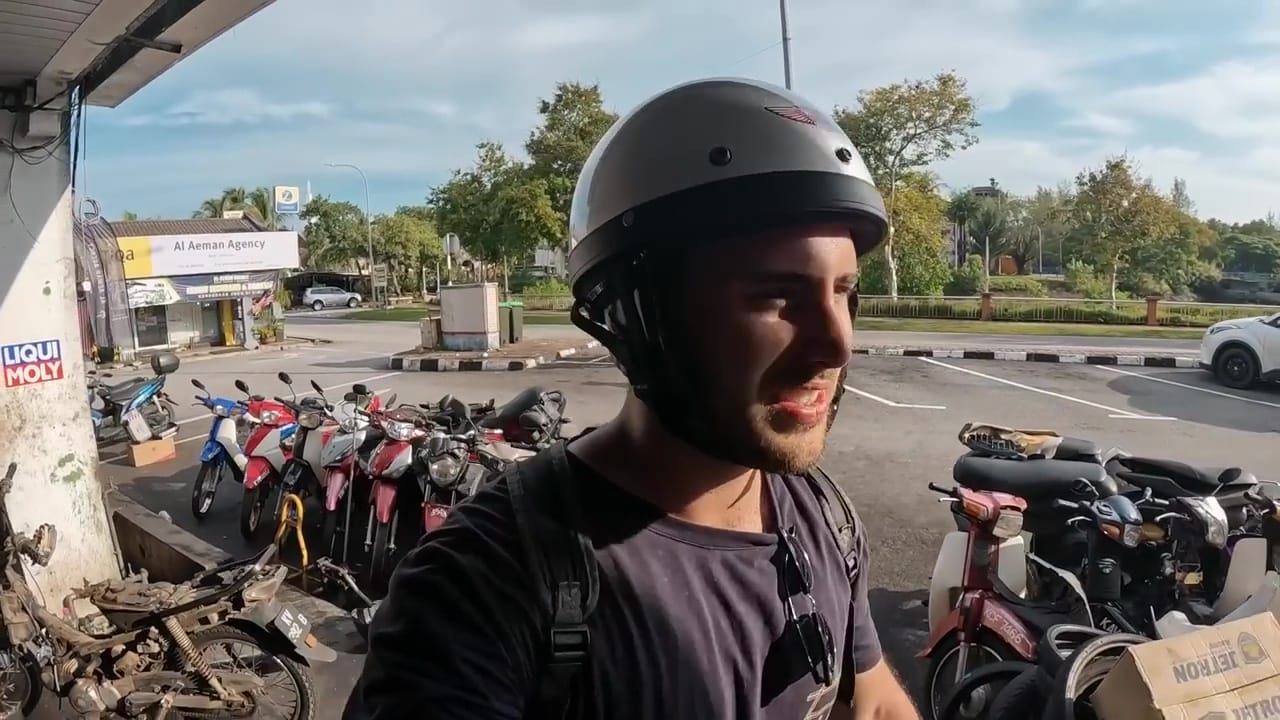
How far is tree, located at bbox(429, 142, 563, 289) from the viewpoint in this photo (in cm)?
2633

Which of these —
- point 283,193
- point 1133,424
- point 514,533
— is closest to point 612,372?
point 1133,424

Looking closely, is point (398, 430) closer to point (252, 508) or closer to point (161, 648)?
point (252, 508)

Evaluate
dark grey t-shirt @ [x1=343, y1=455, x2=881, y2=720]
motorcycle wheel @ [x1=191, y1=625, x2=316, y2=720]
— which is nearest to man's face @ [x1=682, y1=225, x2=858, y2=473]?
dark grey t-shirt @ [x1=343, y1=455, x2=881, y2=720]

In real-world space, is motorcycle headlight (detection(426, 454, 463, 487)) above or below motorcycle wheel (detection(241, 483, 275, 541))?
above

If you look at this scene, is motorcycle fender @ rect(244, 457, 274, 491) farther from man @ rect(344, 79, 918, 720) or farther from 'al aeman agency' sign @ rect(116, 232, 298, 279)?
'al aeman agency' sign @ rect(116, 232, 298, 279)

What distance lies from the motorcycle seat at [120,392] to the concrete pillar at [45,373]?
181 inches

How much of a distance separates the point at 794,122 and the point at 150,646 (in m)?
3.14

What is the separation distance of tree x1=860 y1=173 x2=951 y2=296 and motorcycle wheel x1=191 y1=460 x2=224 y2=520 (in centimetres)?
1804

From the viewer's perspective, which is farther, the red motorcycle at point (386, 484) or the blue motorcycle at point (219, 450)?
the blue motorcycle at point (219, 450)

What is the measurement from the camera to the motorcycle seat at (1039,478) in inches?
145

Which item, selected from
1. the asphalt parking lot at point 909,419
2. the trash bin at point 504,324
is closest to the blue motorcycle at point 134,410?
the asphalt parking lot at point 909,419

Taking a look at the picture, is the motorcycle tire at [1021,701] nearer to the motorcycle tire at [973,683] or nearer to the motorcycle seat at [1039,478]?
the motorcycle tire at [973,683]

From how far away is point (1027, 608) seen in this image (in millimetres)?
3180

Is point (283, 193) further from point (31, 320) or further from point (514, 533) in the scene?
point (514, 533)
